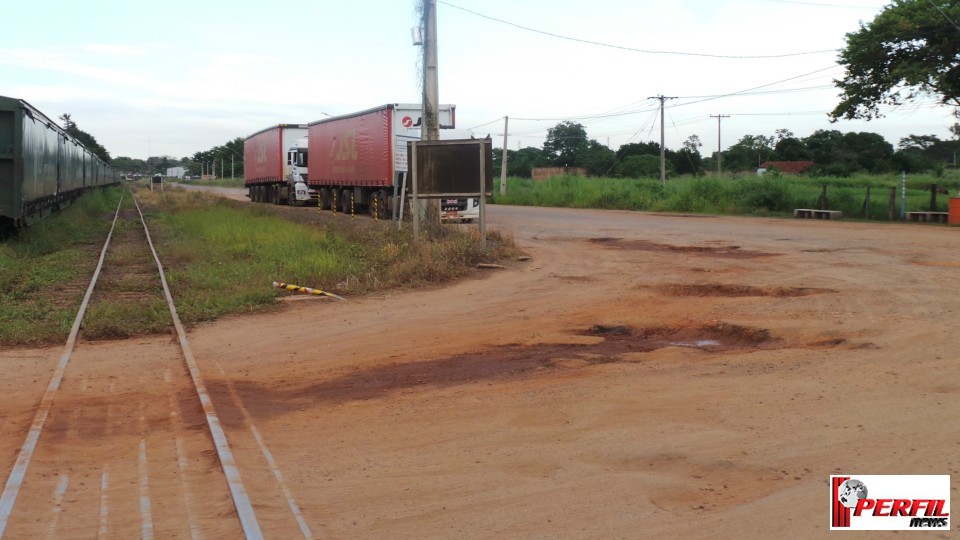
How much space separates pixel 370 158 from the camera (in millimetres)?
31125

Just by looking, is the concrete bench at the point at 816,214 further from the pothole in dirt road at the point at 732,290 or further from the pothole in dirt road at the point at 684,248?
the pothole in dirt road at the point at 732,290

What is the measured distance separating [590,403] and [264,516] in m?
2.99

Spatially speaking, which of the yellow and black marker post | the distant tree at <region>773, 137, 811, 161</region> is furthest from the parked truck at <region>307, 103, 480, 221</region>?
the distant tree at <region>773, 137, 811, 161</region>

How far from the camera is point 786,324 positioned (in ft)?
32.6

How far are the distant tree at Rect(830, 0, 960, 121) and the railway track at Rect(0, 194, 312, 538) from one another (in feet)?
89.7

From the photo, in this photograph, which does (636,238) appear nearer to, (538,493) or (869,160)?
(538,493)

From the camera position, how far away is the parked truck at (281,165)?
1705 inches

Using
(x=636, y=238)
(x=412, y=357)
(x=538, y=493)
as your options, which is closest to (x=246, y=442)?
(x=538, y=493)

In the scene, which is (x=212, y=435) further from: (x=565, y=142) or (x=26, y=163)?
(x=565, y=142)

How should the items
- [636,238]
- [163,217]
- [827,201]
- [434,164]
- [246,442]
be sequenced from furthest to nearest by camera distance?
[163,217] → [827,201] → [636,238] → [434,164] → [246,442]

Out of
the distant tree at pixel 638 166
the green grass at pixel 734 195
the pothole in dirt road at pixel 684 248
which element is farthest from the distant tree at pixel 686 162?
the pothole in dirt road at pixel 684 248

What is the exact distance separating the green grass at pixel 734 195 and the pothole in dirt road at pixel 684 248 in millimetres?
14178

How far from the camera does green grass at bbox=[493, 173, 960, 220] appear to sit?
33750 mm

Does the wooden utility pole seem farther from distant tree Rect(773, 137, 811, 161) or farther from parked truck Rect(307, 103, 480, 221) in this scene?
distant tree Rect(773, 137, 811, 161)
